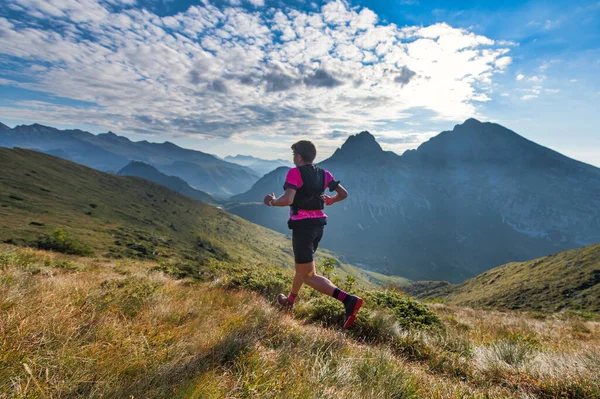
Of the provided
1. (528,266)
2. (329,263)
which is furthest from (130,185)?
(528,266)

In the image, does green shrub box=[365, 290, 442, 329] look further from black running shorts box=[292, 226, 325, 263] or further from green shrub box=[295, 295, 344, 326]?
black running shorts box=[292, 226, 325, 263]

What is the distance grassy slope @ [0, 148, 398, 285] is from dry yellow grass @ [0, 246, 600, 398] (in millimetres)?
57750

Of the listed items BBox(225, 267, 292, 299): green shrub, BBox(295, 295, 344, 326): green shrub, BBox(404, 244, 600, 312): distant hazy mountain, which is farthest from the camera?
BBox(404, 244, 600, 312): distant hazy mountain

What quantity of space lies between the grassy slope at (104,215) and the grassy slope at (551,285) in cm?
6931

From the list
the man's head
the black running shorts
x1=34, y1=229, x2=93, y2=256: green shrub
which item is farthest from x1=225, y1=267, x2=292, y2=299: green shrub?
x1=34, y1=229, x2=93, y2=256: green shrub

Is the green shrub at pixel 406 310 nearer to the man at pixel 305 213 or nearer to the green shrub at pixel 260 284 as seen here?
the man at pixel 305 213

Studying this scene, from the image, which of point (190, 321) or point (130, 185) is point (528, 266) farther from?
point (130, 185)

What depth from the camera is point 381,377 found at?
3.00 m

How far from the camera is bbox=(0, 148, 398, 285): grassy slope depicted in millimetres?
80625

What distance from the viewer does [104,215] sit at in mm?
121125

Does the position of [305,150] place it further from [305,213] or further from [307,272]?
[307,272]

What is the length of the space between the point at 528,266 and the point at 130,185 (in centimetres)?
24866

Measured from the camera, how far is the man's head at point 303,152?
555cm

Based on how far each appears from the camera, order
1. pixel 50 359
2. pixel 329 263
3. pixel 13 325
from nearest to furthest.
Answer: pixel 50 359 < pixel 13 325 < pixel 329 263
